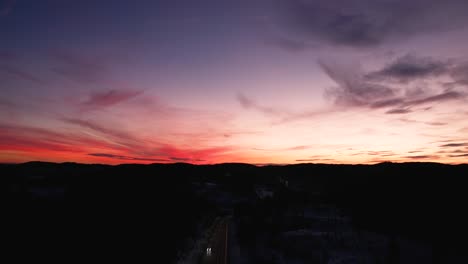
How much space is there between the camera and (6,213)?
3644 centimetres

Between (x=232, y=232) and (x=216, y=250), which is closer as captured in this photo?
(x=216, y=250)

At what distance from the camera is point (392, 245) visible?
49781 mm

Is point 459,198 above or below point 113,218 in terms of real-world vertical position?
above

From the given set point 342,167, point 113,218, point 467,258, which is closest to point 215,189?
point 342,167

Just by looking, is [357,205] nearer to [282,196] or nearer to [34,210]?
[282,196]

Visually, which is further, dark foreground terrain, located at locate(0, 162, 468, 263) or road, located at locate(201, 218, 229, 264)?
road, located at locate(201, 218, 229, 264)

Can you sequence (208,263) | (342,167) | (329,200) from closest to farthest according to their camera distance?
(208,263)
(329,200)
(342,167)

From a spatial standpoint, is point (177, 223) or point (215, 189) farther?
point (215, 189)

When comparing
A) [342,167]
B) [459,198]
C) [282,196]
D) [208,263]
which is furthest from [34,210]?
[342,167]

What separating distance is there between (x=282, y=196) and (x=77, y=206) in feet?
275

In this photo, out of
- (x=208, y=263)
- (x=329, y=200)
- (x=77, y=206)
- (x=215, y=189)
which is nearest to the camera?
(x=208, y=263)

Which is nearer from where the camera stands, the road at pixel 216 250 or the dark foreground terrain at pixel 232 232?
the dark foreground terrain at pixel 232 232

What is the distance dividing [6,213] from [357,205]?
71612 mm

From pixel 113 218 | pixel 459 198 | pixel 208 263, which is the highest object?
pixel 459 198
